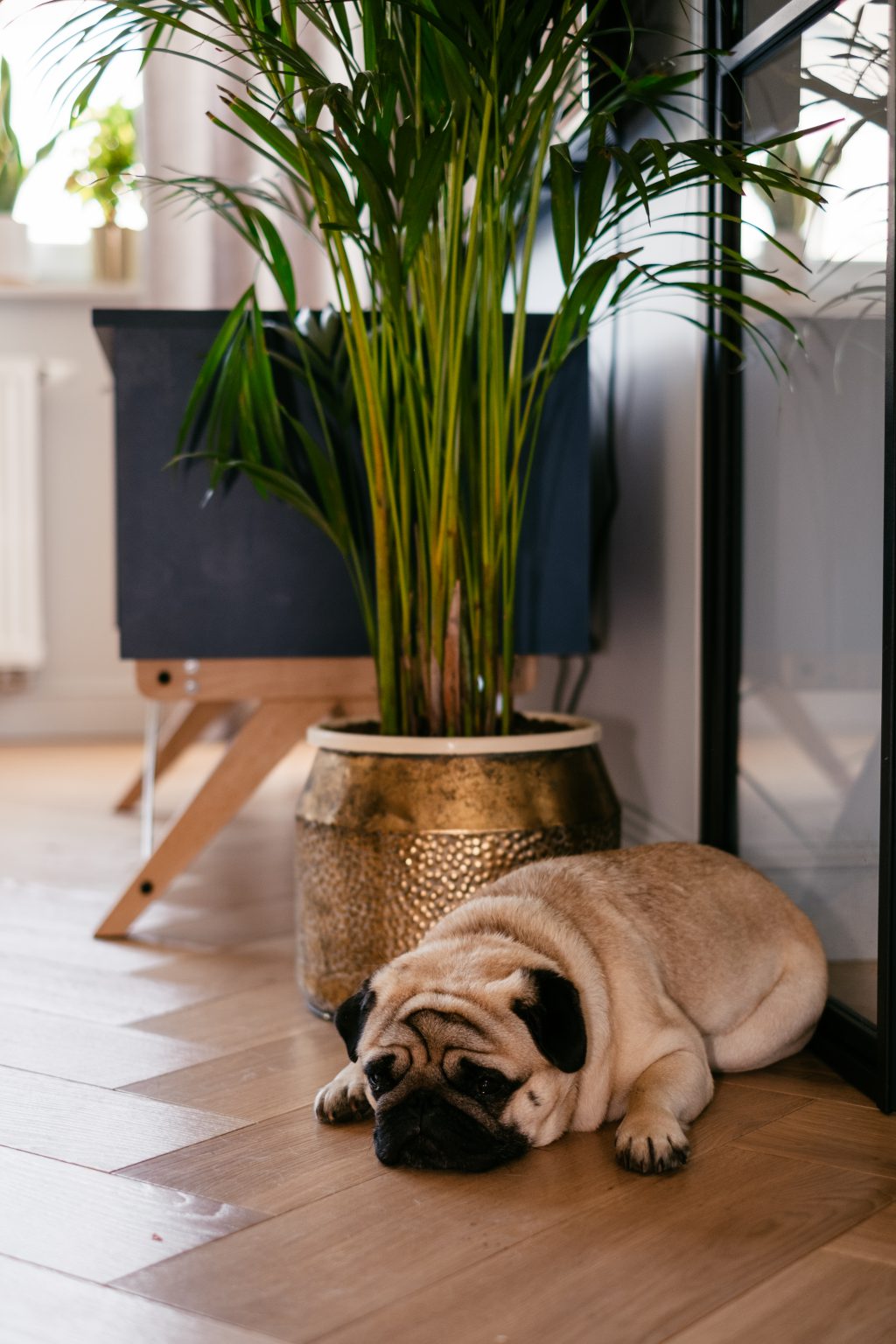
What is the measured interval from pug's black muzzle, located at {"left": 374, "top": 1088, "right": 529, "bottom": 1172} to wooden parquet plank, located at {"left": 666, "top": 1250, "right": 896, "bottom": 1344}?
0.26 meters

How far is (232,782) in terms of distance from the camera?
188cm

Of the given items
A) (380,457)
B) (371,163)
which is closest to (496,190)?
(371,163)

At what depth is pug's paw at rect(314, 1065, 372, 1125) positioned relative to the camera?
48.0 inches

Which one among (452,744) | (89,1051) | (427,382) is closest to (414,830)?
(452,744)

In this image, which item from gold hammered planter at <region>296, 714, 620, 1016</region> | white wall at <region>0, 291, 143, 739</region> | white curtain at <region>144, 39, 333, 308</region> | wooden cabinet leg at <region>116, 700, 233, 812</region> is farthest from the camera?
white wall at <region>0, 291, 143, 739</region>

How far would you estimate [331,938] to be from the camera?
1509 millimetres

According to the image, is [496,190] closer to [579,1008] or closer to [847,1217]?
[579,1008]

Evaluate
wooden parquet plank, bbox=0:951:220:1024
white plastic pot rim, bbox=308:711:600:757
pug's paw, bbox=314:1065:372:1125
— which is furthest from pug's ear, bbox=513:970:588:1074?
wooden parquet plank, bbox=0:951:220:1024

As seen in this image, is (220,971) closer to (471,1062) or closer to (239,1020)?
(239,1020)

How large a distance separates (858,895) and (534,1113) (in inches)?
18.2

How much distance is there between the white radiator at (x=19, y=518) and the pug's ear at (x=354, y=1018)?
307cm

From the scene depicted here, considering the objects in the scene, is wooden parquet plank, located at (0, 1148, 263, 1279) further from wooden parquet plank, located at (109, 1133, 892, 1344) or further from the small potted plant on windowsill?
the small potted plant on windowsill

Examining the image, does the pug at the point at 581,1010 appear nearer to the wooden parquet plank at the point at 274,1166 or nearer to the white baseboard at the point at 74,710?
the wooden parquet plank at the point at 274,1166

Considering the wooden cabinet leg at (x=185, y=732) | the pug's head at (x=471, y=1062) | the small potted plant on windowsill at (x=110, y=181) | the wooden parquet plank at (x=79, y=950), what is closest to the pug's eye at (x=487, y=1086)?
the pug's head at (x=471, y=1062)
